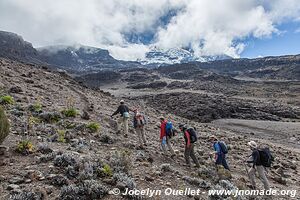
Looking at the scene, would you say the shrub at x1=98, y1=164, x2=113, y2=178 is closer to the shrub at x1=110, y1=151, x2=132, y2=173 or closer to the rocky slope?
the rocky slope

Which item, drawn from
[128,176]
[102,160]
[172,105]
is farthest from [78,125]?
[172,105]

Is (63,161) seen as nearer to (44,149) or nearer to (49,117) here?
(44,149)

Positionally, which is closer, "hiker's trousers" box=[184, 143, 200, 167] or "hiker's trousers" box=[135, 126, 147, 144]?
"hiker's trousers" box=[184, 143, 200, 167]

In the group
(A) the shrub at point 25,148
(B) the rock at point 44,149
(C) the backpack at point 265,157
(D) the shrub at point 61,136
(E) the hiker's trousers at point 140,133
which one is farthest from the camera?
(E) the hiker's trousers at point 140,133

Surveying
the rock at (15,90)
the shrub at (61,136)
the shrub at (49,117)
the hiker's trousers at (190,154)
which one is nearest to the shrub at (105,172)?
the shrub at (61,136)

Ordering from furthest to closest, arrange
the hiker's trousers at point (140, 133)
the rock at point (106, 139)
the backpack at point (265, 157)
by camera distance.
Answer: the hiker's trousers at point (140, 133) → the rock at point (106, 139) → the backpack at point (265, 157)

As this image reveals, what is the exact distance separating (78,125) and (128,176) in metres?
6.35

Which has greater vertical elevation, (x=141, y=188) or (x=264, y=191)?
(x=141, y=188)

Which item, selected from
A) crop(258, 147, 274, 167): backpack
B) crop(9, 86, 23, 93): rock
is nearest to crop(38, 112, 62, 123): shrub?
crop(9, 86, 23, 93): rock

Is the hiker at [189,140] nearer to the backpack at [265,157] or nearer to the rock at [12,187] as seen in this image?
the backpack at [265,157]

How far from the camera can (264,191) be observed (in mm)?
10945

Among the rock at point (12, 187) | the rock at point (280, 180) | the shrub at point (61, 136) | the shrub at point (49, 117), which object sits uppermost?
the shrub at point (49, 117)

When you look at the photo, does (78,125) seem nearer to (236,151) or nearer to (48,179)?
(48,179)

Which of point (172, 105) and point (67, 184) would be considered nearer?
point (67, 184)
